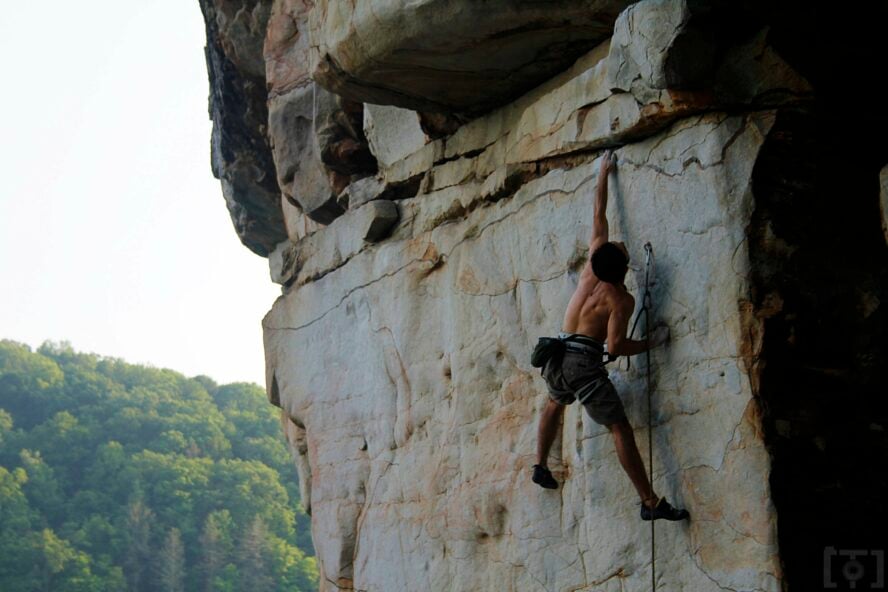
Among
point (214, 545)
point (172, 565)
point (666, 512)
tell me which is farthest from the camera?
point (214, 545)

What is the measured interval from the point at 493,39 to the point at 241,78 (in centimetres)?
316

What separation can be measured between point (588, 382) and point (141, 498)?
2808 cm

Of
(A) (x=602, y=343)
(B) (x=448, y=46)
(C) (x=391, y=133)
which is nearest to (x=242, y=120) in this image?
(C) (x=391, y=133)

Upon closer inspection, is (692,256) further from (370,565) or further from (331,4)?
(370,565)

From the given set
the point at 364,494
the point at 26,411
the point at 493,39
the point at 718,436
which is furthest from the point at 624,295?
the point at 26,411

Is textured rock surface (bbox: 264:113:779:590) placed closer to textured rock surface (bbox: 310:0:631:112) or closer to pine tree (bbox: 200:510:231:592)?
textured rock surface (bbox: 310:0:631:112)

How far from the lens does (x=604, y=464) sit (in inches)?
190

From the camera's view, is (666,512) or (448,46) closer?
(666,512)

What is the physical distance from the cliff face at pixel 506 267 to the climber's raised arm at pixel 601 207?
6 cm

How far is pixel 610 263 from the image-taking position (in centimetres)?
459

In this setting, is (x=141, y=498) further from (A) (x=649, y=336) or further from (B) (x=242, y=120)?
(A) (x=649, y=336)

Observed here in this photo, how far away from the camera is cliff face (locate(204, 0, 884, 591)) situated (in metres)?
4.40

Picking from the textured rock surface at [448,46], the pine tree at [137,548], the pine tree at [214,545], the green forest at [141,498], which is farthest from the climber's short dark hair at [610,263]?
the pine tree at [137,548]

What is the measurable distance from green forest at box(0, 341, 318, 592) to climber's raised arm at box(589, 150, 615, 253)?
24693mm
